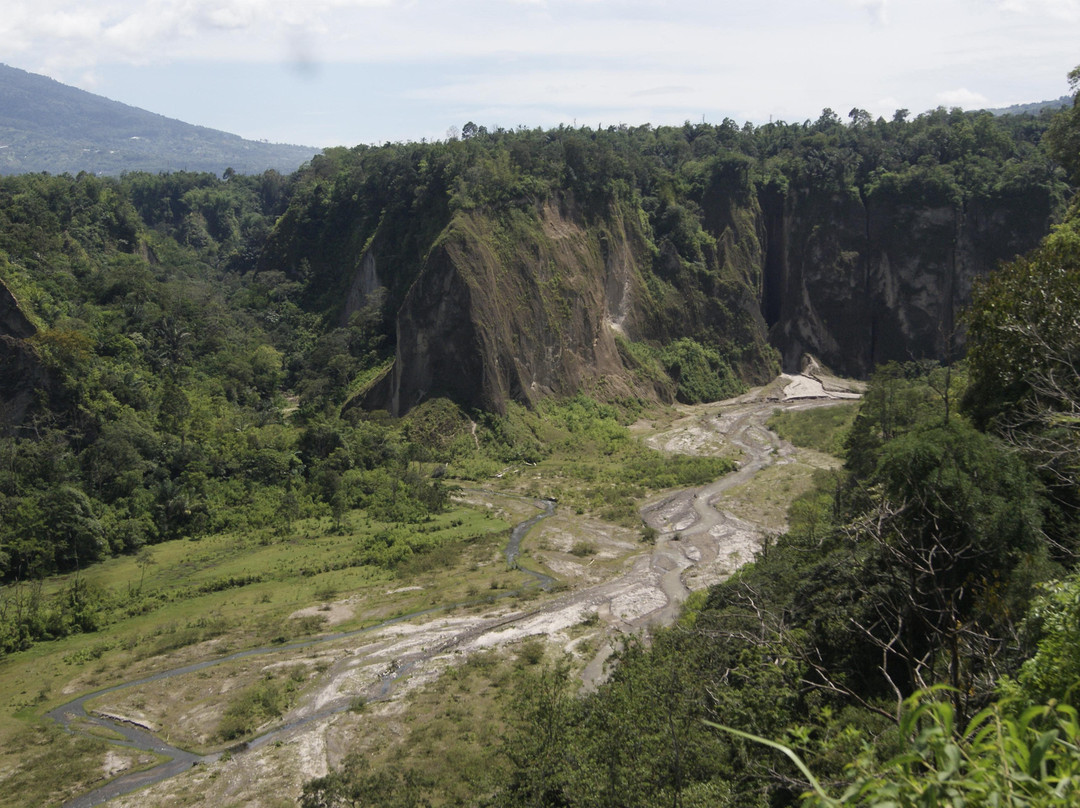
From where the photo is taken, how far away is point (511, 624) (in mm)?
31312

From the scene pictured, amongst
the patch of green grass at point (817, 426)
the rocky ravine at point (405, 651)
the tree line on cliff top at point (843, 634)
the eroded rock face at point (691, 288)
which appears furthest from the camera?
the eroded rock face at point (691, 288)

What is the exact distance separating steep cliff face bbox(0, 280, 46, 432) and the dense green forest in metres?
0.19

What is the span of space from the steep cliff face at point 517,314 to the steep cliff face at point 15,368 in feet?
70.8

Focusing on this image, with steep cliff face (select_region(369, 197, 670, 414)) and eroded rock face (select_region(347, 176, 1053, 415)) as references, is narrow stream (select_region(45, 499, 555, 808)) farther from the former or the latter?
eroded rock face (select_region(347, 176, 1053, 415))

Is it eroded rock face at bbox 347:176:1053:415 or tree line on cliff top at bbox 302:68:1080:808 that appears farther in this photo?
eroded rock face at bbox 347:176:1053:415

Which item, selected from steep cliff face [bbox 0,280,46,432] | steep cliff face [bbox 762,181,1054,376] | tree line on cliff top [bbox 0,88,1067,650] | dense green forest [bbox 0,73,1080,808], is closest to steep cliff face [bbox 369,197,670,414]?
dense green forest [bbox 0,73,1080,808]

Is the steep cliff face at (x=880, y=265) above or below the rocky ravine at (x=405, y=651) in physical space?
above

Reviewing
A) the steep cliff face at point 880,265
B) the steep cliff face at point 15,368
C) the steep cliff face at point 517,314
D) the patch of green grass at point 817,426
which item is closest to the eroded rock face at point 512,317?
the steep cliff face at point 517,314

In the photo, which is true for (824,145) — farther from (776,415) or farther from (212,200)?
(212,200)

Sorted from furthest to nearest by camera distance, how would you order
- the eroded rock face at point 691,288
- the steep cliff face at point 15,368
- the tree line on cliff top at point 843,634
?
the eroded rock face at point 691,288, the steep cliff face at point 15,368, the tree line on cliff top at point 843,634

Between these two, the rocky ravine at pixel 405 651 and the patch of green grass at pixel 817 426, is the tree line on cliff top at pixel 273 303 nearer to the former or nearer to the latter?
the patch of green grass at pixel 817 426

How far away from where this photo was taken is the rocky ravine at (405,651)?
2172cm

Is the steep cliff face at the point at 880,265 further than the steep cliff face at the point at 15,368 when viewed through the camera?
Yes

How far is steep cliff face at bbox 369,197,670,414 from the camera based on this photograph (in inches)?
2276
